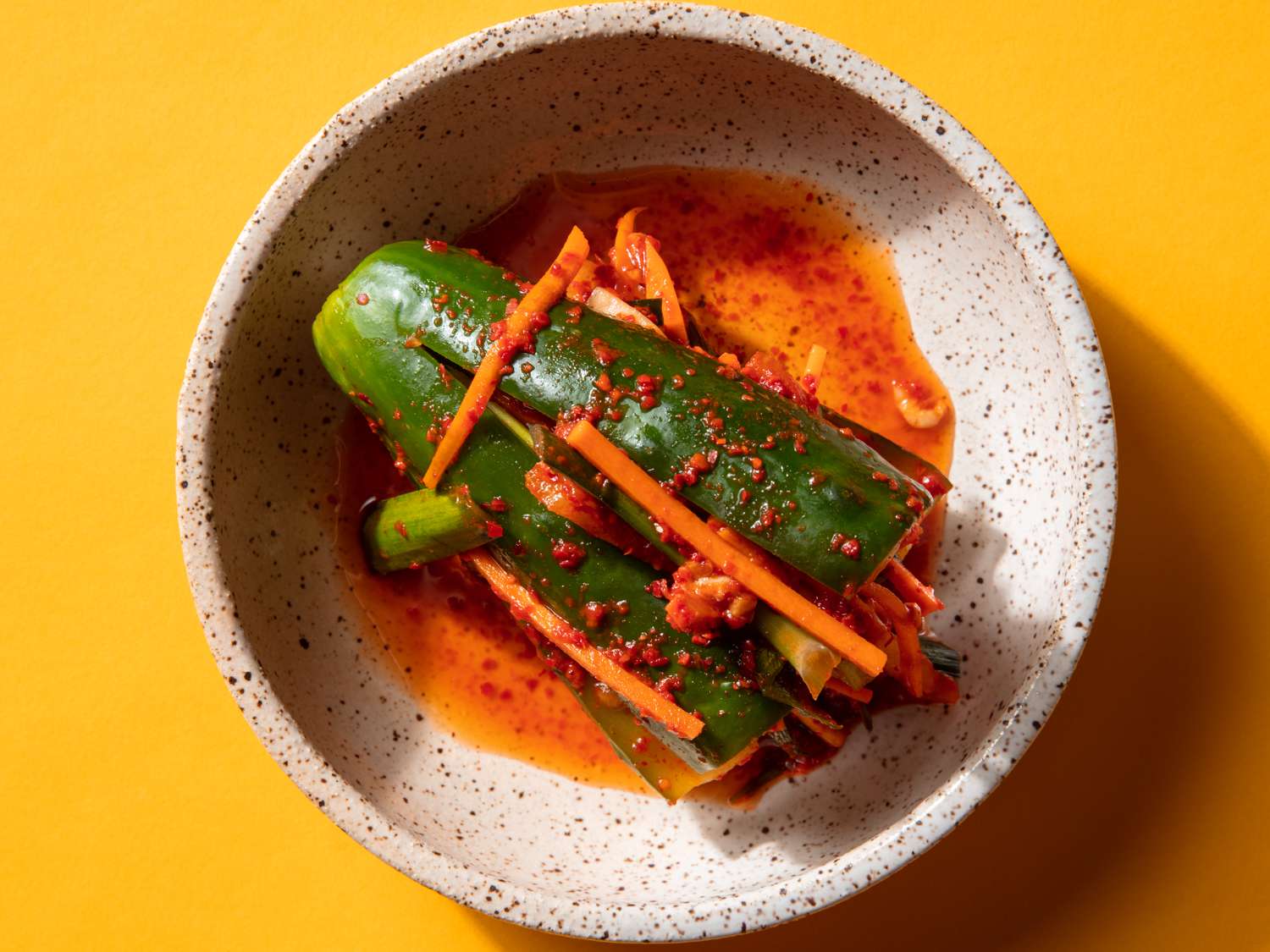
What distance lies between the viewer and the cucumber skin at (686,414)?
193 centimetres

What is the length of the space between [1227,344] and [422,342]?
1910 mm

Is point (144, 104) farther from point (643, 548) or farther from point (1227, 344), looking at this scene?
point (1227, 344)

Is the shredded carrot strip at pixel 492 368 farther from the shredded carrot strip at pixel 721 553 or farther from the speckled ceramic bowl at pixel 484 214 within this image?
the speckled ceramic bowl at pixel 484 214

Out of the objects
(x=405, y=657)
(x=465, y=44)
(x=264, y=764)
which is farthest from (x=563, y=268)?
(x=264, y=764)

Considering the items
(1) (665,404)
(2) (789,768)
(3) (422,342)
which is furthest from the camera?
(2) (789,768)

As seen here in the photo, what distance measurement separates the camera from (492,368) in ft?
6.69

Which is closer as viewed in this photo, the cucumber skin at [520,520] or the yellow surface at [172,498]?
the cucumber skin at [520,520]

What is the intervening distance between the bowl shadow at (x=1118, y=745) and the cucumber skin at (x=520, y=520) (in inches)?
31.7

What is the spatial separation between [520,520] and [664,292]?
25.2 inches

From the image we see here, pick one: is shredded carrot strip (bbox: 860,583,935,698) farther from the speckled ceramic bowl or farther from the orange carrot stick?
the orange carrot stick

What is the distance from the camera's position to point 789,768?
241 centimetres

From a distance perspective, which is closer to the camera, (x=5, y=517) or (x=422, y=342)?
(x=422, y=342)

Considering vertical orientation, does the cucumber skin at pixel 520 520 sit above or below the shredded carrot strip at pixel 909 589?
below

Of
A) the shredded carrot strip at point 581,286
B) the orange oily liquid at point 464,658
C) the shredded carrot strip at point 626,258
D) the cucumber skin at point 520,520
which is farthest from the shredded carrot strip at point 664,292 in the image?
the orange oily liquid at point 464,658
